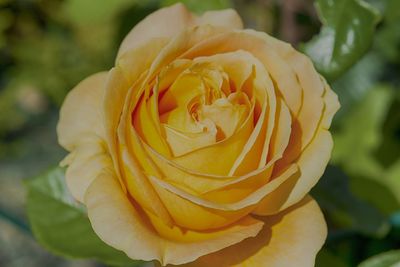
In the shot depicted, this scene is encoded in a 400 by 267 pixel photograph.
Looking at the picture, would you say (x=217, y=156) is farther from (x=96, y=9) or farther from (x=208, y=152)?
(x=96, y=9)

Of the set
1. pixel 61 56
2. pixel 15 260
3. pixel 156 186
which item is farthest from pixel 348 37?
pixel 61 56

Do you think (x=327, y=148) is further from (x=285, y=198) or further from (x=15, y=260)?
(x=15, y=260)

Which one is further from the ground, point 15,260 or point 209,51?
point 209,51

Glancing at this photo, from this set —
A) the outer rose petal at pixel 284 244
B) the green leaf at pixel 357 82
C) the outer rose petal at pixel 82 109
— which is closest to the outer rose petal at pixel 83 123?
the outer rose petal at pixel 82 109

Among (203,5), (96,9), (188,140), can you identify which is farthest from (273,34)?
(188,140)

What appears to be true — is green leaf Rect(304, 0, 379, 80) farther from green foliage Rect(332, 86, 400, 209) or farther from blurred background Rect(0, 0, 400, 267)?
green foliage Rect(332, 86, 400, 209)

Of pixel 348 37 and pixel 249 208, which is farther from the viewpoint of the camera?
pixel 348 37

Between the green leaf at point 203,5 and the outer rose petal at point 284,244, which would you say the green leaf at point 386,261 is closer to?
the outer rose petal at point 284,244
